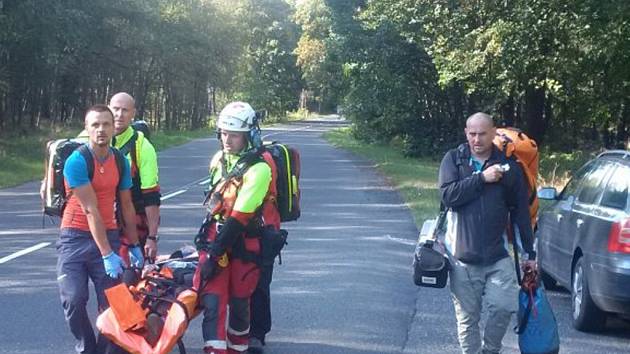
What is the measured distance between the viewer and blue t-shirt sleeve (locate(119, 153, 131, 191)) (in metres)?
6.89

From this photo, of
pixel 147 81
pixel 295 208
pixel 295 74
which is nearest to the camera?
pixel 295 208

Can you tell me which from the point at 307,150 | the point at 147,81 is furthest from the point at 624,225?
the point at 147,81

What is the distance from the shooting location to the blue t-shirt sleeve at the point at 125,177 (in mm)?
6891

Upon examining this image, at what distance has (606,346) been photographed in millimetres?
8477

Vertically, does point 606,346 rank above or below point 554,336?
below

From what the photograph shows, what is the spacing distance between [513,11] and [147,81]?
41.9 metres

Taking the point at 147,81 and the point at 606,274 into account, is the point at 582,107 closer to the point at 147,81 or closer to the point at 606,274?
the point at 606,274

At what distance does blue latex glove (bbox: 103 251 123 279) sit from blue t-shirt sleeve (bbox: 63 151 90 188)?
1.60 feet

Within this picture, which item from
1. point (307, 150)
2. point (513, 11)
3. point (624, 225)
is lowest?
point (307, 150)

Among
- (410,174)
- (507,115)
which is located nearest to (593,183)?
(410,174)

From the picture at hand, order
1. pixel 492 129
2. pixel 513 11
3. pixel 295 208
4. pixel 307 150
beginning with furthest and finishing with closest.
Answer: pixel 307 150
pixel 513 11
pixel 295 208
pixel 492 129

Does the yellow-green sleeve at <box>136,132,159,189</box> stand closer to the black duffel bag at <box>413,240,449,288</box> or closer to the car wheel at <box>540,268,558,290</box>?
the black duffel bag at <box>413,240,449,288</box>

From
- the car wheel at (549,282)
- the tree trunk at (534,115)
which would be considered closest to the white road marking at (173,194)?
the car wheel at (549,282)

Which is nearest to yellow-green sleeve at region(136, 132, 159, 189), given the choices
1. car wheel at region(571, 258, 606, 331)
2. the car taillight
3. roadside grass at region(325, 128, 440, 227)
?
the car taillight
